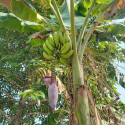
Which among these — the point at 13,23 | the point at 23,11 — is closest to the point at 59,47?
the point at 23,11

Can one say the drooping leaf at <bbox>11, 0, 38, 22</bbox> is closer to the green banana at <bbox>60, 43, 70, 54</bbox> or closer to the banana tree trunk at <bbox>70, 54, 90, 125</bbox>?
the green banana at <bbox>60, 43, 70, 54</bbox>

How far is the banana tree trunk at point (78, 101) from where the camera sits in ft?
2.97

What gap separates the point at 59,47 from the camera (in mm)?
1148

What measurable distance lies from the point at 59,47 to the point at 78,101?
0.40 meters

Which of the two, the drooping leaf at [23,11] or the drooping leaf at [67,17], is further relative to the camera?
the drooping leaf at [67,17]

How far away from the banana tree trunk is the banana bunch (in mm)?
90

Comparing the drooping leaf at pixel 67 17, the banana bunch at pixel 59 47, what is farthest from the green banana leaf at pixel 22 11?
the drooping leaf at pixel 67 17

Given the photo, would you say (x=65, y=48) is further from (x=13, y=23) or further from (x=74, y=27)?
(x=13, y=23)

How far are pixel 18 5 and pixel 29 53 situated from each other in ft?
5.06

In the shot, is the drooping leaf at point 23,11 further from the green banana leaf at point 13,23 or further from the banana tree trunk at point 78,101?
the banana tree trunk at point 78,101

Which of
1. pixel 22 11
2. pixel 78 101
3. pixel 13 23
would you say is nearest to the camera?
pixel 78 101

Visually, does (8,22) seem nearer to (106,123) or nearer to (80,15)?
(80,15)

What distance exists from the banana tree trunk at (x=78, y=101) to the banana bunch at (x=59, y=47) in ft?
0.30

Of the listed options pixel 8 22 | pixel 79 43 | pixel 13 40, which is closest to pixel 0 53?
pixel 13 40
